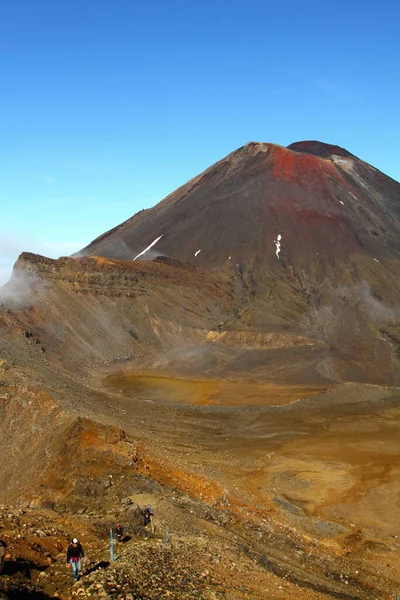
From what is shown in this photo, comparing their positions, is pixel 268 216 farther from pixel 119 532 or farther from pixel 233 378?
pixel 119 532

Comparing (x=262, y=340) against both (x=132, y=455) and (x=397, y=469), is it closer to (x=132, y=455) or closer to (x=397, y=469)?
(x=397, y=469)

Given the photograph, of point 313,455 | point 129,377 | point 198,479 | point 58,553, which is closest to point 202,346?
point 129,377

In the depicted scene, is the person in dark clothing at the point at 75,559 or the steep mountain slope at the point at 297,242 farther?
the steep mountain slope at the point at 297,242

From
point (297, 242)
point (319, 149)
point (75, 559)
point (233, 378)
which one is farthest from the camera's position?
point (319, 149)

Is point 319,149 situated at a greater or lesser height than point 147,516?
greater

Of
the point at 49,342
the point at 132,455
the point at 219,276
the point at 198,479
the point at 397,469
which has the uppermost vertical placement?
the point at 219,276

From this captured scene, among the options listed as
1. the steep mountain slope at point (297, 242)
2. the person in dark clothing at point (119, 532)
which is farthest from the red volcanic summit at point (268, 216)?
the person in dark clothing at point (119, 532)

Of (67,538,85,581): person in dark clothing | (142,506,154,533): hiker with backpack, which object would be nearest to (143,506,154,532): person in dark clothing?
(142,506,154,533): hiker with backpack

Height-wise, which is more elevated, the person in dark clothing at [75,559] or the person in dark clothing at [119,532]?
the person in dark clothing at [75,559]

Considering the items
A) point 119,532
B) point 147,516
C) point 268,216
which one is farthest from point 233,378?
point 268,216

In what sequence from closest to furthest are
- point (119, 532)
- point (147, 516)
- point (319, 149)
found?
point (119, 532) → point (147, 516) → point (319, 149)

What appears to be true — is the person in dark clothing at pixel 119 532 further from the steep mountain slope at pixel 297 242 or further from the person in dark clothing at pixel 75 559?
the steep mountain slope at pixel 297 242
